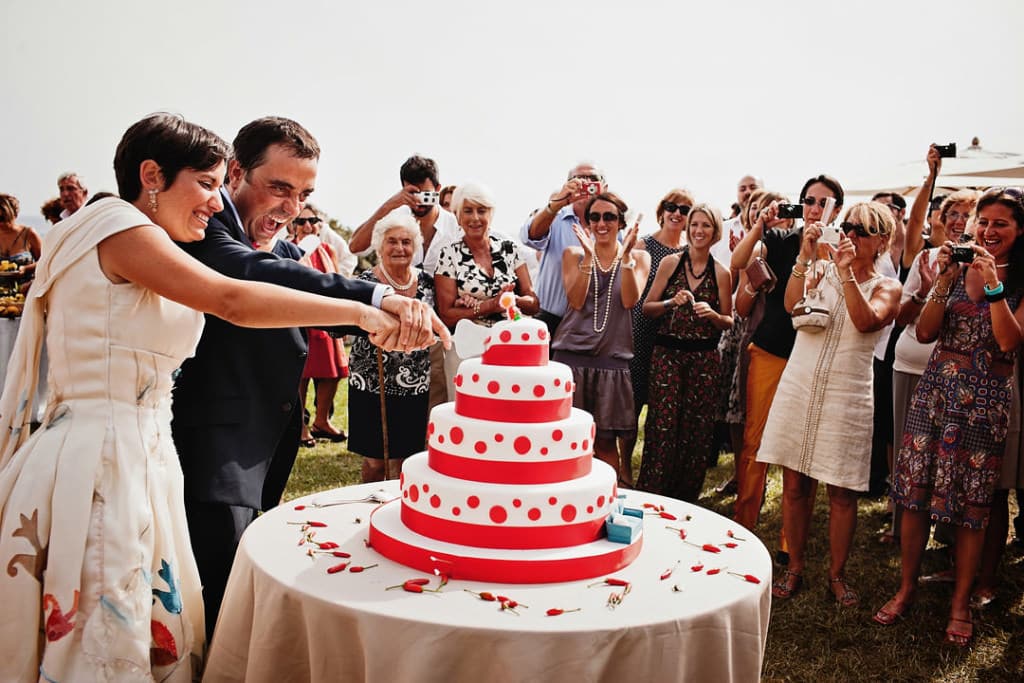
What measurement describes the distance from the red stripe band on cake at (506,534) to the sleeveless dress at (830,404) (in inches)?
101

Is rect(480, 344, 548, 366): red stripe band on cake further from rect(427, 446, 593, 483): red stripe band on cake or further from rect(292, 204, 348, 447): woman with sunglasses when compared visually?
rect(292, 204, 348, 447): woman with sunglasses

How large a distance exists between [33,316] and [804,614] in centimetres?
391

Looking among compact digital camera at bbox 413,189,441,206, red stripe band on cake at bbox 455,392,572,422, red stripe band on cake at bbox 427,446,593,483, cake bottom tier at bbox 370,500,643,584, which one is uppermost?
compact digital camera at bbox 413,189,441,206

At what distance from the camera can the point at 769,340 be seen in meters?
5.10

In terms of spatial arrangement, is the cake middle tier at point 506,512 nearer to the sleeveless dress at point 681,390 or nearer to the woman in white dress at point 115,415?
the woman in white dress at point 115,415

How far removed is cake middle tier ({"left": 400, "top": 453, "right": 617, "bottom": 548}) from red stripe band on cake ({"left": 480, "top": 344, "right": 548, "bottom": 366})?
1.20 feet

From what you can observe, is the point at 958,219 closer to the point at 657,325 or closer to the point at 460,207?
the point at 657,325

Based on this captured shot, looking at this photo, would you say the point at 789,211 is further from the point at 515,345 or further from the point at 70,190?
the point at 70,190

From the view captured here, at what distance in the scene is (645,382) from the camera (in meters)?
6.01

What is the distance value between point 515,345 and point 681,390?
3.40 meters

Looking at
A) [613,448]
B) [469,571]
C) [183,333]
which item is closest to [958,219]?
[613,448]

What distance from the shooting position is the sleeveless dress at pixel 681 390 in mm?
5492

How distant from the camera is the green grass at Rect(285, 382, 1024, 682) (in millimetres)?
3670

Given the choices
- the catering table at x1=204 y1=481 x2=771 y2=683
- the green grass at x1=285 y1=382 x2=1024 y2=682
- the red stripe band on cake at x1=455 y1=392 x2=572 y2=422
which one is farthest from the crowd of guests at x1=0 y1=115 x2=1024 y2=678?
the catering table at x1=204 y1=481 x2=771 y2=683
